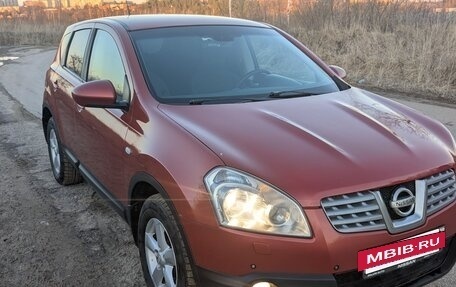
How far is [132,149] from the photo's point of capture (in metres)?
2.96

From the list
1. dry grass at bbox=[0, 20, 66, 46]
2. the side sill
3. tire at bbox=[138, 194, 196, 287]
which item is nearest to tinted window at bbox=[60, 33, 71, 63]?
the side sill

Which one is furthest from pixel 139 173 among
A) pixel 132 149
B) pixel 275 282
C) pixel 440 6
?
pixel 440 6

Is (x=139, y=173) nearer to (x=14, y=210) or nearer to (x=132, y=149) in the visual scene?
(x=132, y=149)

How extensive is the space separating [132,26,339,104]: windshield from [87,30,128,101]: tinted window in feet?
0.61

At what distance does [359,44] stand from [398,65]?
82.6 inches

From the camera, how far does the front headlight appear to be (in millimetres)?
2201

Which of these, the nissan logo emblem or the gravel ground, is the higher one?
the nissan logo emblem

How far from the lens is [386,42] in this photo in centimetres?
1295

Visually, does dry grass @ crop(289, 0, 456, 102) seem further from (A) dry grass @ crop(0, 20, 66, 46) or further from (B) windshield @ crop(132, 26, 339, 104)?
(A) dry grass @ crop(0, 20, 66, 46)

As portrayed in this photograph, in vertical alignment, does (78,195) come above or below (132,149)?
below

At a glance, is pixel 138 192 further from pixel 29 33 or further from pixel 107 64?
pixel 29 33

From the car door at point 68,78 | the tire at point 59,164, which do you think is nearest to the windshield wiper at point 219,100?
the car door at point 68,78

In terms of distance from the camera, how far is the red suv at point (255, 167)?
2.21 meters

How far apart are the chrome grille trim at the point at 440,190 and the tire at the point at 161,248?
1.23m
